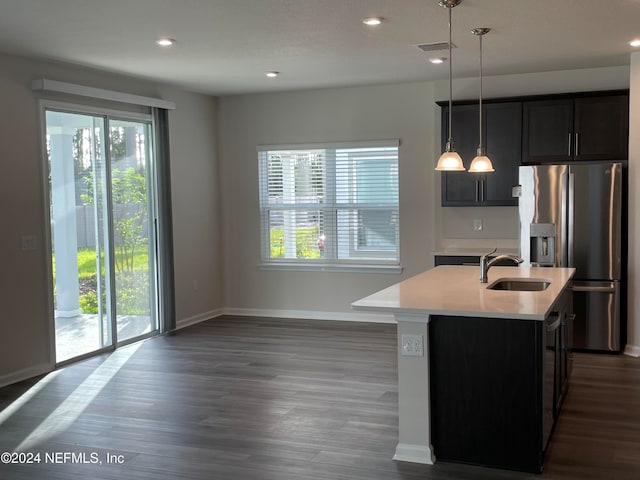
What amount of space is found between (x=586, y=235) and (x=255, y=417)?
3.44 metres

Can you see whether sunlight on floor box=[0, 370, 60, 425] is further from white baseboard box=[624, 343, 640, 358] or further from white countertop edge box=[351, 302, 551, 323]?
white baseboard box=[624, 343, 640, 358]

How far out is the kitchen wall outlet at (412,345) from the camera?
3.51m

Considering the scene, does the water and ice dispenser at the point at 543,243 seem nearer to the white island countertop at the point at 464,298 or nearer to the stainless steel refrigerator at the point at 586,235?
the stainless steel refrigerator at the point at 586,235

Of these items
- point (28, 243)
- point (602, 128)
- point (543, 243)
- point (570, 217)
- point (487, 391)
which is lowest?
point (487, 391)

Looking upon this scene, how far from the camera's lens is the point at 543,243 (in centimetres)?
608

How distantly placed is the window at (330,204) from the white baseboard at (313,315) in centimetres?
58

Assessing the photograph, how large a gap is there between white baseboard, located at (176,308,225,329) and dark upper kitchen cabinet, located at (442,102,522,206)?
310cm

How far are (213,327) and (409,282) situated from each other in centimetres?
346

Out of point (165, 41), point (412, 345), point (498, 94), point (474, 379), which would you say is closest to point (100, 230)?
point (165, 41)

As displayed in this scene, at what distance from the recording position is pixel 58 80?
574 cm

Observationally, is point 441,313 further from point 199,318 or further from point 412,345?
point 199,318

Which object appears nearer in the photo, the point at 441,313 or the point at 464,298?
the point at 441,313

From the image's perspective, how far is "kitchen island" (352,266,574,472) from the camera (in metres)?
3.36

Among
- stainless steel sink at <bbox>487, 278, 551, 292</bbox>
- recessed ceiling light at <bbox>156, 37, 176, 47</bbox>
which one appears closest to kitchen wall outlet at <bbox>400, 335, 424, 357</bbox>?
stainless steel sink at <bbox>487, 278, 551, 292</bbox>
